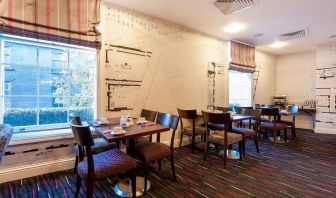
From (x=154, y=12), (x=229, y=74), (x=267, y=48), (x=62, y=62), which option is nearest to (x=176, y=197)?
(x=62, y=62)

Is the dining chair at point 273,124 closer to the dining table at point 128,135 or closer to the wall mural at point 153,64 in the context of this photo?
the wall mural at point 153,64

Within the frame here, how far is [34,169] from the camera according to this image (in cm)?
238

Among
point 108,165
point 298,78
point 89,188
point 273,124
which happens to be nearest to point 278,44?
point 298,78

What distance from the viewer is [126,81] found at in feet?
10.2

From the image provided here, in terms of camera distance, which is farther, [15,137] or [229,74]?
[229,74]

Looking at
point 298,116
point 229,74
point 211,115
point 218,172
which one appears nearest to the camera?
point 218,172

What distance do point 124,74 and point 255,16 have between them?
8.19 feet

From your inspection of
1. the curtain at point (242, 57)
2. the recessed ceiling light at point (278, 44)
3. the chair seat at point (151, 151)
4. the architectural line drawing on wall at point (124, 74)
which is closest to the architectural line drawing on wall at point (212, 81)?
the curtain at point (242, 57)

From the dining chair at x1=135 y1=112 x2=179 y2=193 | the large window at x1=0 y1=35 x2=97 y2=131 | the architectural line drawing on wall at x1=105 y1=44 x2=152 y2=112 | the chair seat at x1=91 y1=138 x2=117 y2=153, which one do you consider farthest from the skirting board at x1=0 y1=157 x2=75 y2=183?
the dining chair at x1=135 y1=112 x2=179 y2=193

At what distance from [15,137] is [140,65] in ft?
6.50

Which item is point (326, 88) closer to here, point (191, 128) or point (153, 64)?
point (191, 128)

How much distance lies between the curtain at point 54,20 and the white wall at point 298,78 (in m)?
6.09

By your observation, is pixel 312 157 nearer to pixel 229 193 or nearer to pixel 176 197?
pixel 229 193

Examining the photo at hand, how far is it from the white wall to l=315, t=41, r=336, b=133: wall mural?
1.06ft
